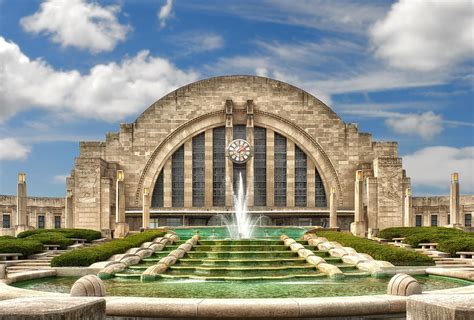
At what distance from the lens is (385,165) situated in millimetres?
46969

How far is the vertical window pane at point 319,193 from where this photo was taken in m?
50.4

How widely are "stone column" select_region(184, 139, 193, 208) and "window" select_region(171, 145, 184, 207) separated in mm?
448

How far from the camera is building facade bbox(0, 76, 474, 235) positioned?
50.1 meters

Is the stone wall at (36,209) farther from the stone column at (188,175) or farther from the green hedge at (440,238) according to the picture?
the green hedge at (440,238)

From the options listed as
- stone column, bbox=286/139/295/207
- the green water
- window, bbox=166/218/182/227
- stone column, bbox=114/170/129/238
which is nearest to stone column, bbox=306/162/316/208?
stone column, bbox=286/139/295/207

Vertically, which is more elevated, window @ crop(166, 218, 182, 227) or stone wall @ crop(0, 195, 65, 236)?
stone wall @ crop(0, 195, 65, 236)

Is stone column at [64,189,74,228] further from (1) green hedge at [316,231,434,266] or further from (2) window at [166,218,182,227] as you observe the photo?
(1) green hedge at [316,231,434,266]

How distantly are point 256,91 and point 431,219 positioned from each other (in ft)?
62.1

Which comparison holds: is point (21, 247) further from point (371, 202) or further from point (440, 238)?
point (371, 202)

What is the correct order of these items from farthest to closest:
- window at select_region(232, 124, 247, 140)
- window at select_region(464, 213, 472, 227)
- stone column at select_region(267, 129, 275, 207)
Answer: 1. window at select_region(464, 213, 472, 227)
2. window at select_region(232, 124, 247, 140)
3. stone column at select_region(267, 129, 275, 207)

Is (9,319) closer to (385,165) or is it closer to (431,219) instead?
(385,165)

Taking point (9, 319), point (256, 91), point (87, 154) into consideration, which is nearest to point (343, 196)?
point (256, 91)

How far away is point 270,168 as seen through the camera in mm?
50438

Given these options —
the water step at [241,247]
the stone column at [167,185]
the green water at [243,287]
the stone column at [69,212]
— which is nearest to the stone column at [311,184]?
the stone column at [167,185]
